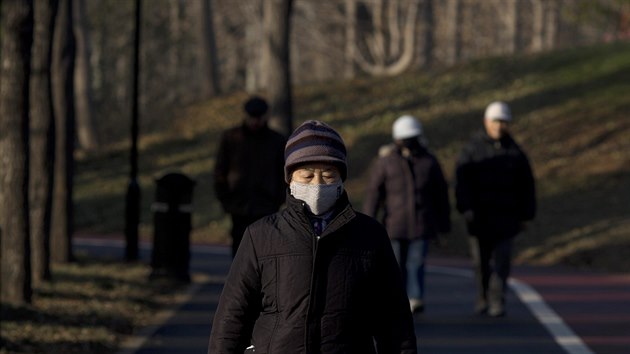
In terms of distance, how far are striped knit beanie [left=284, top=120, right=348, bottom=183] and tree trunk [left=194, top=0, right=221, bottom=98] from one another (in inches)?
1702

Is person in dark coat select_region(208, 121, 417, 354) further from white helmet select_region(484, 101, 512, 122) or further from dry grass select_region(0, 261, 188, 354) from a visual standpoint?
white helmet select_region(484, 101, 512, 122)

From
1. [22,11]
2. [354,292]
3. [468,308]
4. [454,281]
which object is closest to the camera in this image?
[354,292]

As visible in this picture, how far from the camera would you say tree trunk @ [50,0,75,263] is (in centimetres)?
1956

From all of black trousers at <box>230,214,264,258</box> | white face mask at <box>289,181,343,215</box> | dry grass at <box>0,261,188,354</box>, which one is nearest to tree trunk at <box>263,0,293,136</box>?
dry grass at <box>0,261,188,354</box>

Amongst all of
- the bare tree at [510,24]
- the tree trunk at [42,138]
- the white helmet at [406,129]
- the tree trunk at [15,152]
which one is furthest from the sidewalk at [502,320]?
the bare tree at [510,24]

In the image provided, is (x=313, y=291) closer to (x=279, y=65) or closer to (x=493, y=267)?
(x=493, y=267)

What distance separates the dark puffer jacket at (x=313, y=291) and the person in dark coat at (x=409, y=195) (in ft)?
26.5

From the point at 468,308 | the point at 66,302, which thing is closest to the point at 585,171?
the point at 468,308

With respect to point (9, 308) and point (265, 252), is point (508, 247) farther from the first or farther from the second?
point (265, 252)

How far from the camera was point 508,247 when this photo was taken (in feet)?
46.5

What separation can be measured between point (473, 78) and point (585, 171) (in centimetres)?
1238

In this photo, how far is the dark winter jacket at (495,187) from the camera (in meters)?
14.0

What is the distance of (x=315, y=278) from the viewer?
5.68 metres

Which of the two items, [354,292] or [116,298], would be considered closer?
[354,292]
